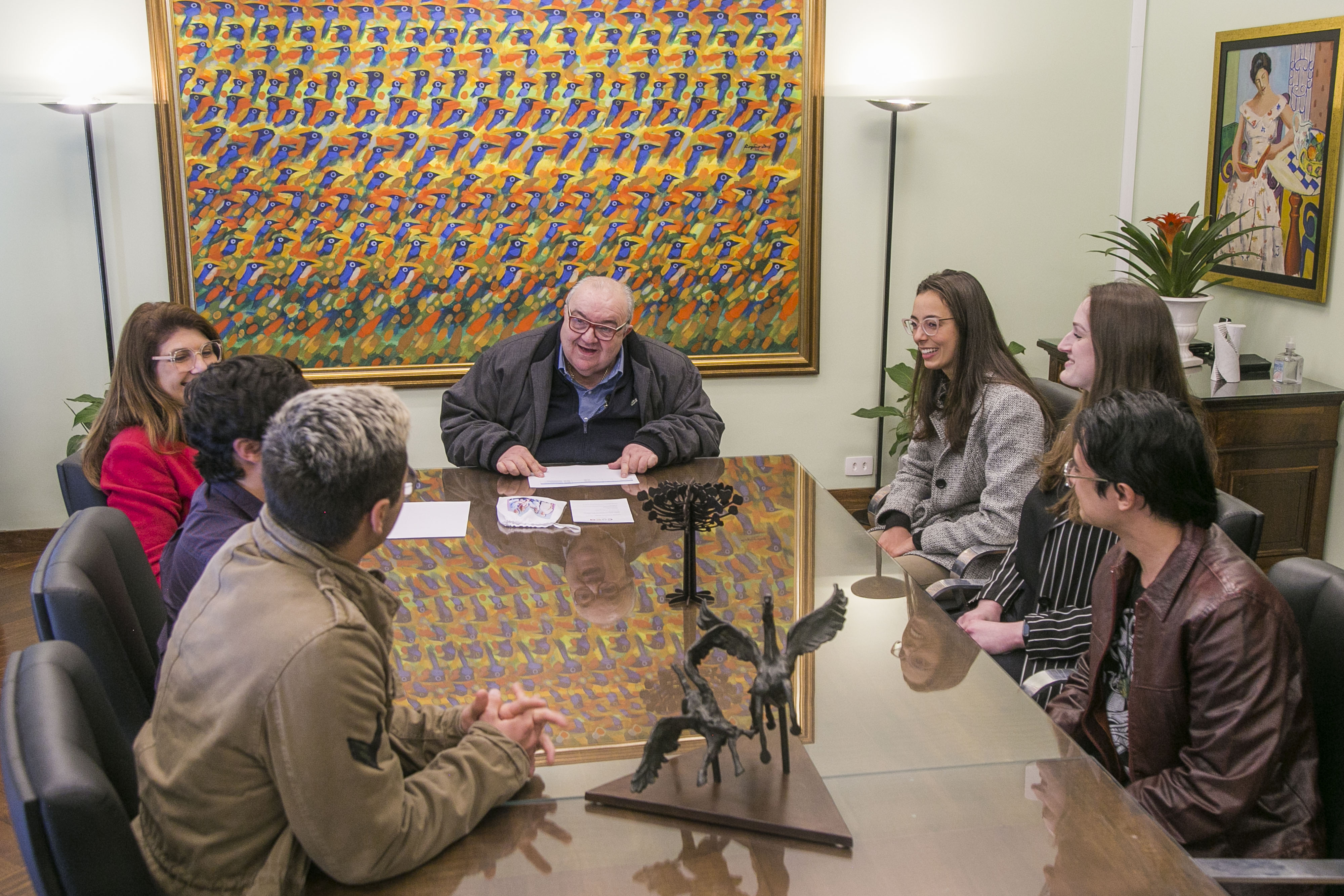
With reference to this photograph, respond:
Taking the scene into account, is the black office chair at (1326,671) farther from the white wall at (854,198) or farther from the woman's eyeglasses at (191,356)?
the white wall at (854,198)

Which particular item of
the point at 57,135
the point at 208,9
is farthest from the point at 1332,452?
the point at 57,135

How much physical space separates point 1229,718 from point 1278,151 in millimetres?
3304

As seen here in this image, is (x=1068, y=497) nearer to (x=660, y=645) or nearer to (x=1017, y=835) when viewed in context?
(x=660, y=645)

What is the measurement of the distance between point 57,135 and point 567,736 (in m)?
4.04

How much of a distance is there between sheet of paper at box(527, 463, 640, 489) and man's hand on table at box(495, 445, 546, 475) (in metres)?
0.02

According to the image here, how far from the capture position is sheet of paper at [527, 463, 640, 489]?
3111mm

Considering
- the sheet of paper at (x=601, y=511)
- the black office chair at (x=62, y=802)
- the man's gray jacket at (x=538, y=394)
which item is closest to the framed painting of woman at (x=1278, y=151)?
the man's gray jacket at (x=538, y=394)

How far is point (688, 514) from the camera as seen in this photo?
2.31 metres

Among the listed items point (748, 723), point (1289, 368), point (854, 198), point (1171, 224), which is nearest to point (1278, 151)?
point (1171, 224)

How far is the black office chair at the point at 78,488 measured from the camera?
270 cm

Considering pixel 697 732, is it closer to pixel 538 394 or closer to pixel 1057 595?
pixel 1057 595

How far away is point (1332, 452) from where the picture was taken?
4074 millimetres

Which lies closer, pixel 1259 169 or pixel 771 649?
pixel 771 649

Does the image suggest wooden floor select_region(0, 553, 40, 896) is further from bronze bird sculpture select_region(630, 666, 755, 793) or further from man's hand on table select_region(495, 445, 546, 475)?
bronze bird sculpture select_region(630, 666, 755, 793)
